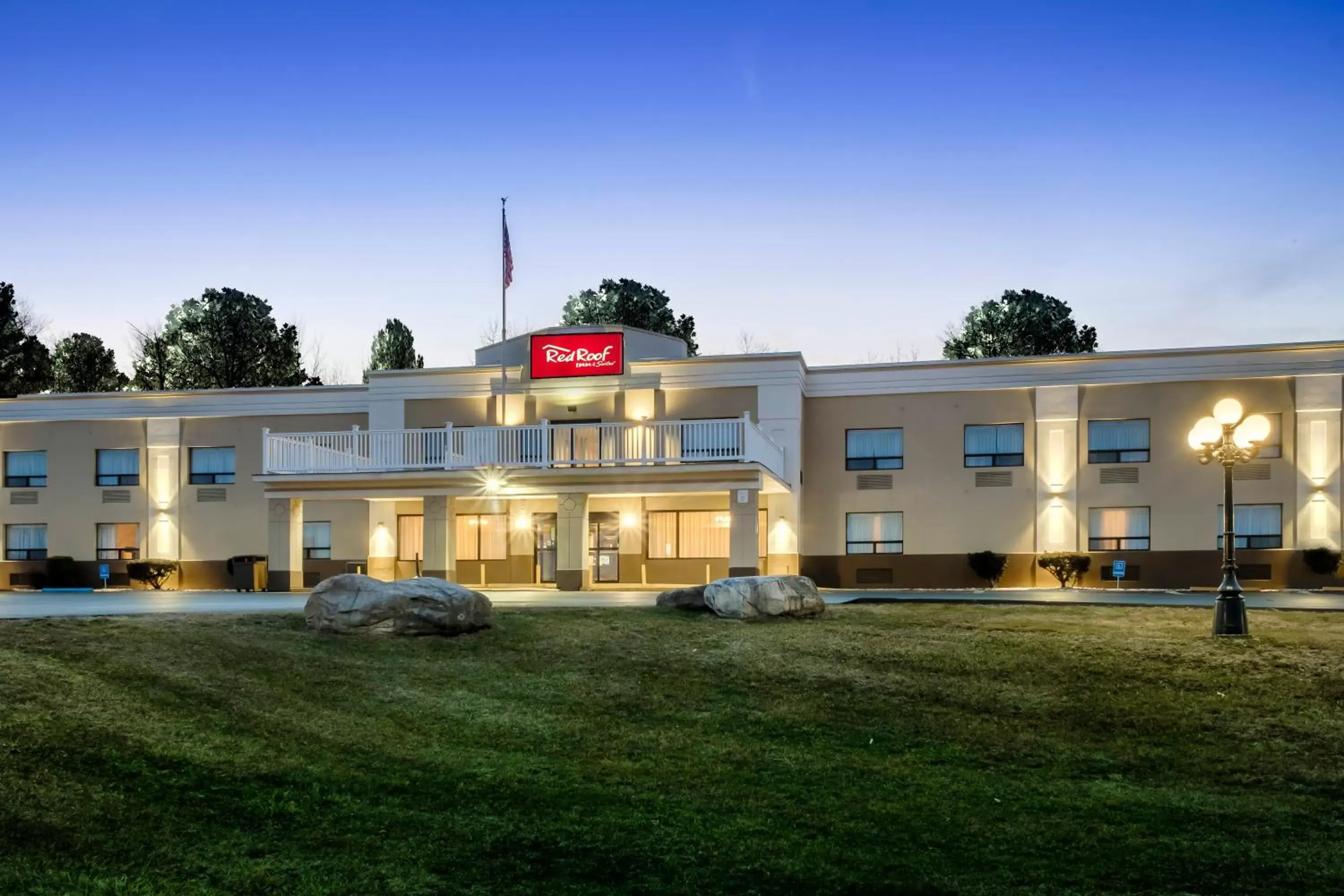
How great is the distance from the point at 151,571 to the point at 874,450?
803 inches

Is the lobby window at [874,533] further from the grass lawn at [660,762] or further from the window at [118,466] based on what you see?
the window at [118,466]

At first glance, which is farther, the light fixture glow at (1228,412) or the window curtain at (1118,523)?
the window curtain at (1118,523)

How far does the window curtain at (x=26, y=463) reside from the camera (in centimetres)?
3309

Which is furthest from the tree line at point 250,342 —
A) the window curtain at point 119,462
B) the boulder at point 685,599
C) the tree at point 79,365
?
the boulder at point 685,599

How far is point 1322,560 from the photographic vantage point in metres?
26.8

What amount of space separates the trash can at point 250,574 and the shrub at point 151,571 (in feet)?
11.1

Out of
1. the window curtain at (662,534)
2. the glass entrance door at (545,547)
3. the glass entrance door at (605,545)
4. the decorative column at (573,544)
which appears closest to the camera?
the decorative column at (573,544)

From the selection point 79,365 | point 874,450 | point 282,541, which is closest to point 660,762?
point 282,541

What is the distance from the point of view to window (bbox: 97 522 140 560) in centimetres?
3247

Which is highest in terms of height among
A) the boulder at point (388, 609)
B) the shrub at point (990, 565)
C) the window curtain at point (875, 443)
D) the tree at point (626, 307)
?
the tree at point (626, 307)

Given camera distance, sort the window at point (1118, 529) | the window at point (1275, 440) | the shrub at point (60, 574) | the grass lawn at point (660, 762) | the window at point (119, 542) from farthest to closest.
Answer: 1. the window at point (119, 542)
2. the shrub at point (60, 574)
3. the window at point (1118, 529)
4. the window at point (1275, 440)
5. the grass lawn at point (660, 762)

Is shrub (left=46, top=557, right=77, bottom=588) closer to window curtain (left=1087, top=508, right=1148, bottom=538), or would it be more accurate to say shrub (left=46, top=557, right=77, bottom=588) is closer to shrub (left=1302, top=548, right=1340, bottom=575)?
window curtain (left=1087, top=508, right=1148, bottom=538)

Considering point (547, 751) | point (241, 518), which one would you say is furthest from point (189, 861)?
point (241, 518)

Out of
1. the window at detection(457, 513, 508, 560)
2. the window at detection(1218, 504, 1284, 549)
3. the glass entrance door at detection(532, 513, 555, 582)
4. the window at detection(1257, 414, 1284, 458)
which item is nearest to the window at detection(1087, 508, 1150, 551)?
the window at detection(1218, 504, 1284, 549)
